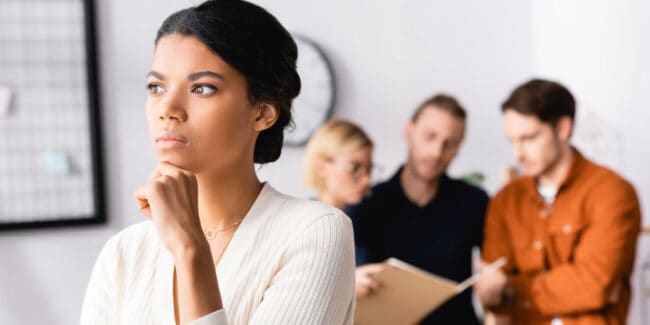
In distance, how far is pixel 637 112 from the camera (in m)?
3.75

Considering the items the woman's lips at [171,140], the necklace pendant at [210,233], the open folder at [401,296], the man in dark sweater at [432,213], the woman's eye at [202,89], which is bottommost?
the open folder at [401,296]

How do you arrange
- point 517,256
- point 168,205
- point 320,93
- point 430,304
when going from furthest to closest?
point 320,93
point 517,256
point 430,304
point 168,205

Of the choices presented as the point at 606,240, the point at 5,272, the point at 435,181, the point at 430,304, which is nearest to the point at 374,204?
the point at 435,181

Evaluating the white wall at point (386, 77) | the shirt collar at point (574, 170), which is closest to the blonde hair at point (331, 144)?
the shirt collar at point (574, 170)

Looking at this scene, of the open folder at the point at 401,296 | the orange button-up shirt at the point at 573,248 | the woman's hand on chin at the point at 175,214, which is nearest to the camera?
the woman's hand on chin at the point at 175,214

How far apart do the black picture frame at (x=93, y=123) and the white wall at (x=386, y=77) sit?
0.05 metres

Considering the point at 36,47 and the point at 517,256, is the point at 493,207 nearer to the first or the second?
the point at 517,256

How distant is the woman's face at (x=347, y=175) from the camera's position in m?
2.49

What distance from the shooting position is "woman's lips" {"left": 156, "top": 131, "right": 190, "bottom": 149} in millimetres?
944

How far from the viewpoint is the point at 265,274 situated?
3.30ft

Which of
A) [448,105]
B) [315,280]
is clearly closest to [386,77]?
[448,105]

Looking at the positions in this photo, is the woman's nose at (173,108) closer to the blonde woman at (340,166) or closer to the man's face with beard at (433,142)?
the blonde woman at (340,166)

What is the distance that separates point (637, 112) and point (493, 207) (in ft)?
4.71

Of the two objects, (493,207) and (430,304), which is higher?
(493,207)
